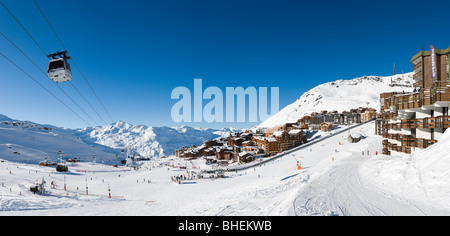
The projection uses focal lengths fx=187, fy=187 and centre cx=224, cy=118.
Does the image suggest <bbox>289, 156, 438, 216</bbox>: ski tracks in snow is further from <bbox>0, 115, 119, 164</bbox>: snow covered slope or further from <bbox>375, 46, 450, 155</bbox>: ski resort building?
<bbox>0, 115, 119, 164</bbox>: snow covered slope

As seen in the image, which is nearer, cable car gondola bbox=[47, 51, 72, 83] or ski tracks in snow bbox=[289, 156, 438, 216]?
ski tracks in snow bbox=[289, 156, 438, 216]

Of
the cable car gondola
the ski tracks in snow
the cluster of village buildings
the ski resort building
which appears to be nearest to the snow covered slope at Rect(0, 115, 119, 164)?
the cluster of village buildings

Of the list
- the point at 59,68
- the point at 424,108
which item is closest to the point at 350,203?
the point at 424,108

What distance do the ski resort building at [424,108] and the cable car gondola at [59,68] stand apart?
31.8m

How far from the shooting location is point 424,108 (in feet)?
58.0

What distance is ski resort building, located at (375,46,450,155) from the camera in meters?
16.0

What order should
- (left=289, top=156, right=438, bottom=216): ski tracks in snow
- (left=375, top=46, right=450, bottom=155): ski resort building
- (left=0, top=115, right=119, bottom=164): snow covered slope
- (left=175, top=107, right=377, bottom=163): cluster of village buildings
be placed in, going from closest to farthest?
(left=289, top=156, right=438, bottom=216): ski tracks in snow → (left=375, top=46, right=450, bottom=155): ski resort building → (left=175, top=107, right=377, bottom=163): cluster of village buildings → (left=0, top=115, right=119, bottom=164): snow covered slope

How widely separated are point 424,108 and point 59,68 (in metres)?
33.6

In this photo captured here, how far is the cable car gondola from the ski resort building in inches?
1252

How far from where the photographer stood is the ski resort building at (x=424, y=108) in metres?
16.0

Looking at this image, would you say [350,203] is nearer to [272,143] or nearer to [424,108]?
[424,108]

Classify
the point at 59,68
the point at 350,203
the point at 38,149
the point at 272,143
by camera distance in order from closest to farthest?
1. the point at 350,203
2. the point at 59,68
3. the point at 272,143
4. the point at 38,149
